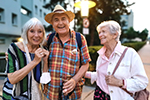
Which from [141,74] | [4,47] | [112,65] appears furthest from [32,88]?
[4,47]

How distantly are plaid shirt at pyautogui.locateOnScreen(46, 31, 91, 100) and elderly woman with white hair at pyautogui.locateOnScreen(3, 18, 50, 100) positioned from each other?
0.13 metres

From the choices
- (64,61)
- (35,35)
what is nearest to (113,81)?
(64,61)

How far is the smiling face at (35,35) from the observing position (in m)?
1.53

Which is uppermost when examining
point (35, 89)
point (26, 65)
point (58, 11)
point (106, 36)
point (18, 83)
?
point (58, 11)

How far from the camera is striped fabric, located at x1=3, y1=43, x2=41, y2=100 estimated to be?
142 centimetres

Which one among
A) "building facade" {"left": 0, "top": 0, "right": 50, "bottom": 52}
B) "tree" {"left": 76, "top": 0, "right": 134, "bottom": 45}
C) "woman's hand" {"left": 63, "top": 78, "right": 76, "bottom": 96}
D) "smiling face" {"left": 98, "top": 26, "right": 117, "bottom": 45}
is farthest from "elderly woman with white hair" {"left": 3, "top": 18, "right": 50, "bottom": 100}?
"building facade" {"left": 0, "top": 0, "right": 50, "bottom": 52}

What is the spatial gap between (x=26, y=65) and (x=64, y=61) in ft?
1.55

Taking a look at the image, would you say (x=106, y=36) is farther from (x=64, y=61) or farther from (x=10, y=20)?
(x=10, y=20)

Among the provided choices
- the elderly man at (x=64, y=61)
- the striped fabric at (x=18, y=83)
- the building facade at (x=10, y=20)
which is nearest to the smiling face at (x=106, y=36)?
the elderly man at (x=64, y=61)

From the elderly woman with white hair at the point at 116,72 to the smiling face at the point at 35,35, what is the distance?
827 millimetres

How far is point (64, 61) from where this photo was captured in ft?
5.25

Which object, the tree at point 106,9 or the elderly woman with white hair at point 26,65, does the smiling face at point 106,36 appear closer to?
the elderly woman with white hair at point 26,65

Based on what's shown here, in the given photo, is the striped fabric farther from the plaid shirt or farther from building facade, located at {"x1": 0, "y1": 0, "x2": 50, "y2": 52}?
building facade, located at {"x1": 0, "y1": 0, "x2": 50, "y2": 52}

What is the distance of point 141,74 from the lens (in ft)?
4.63
